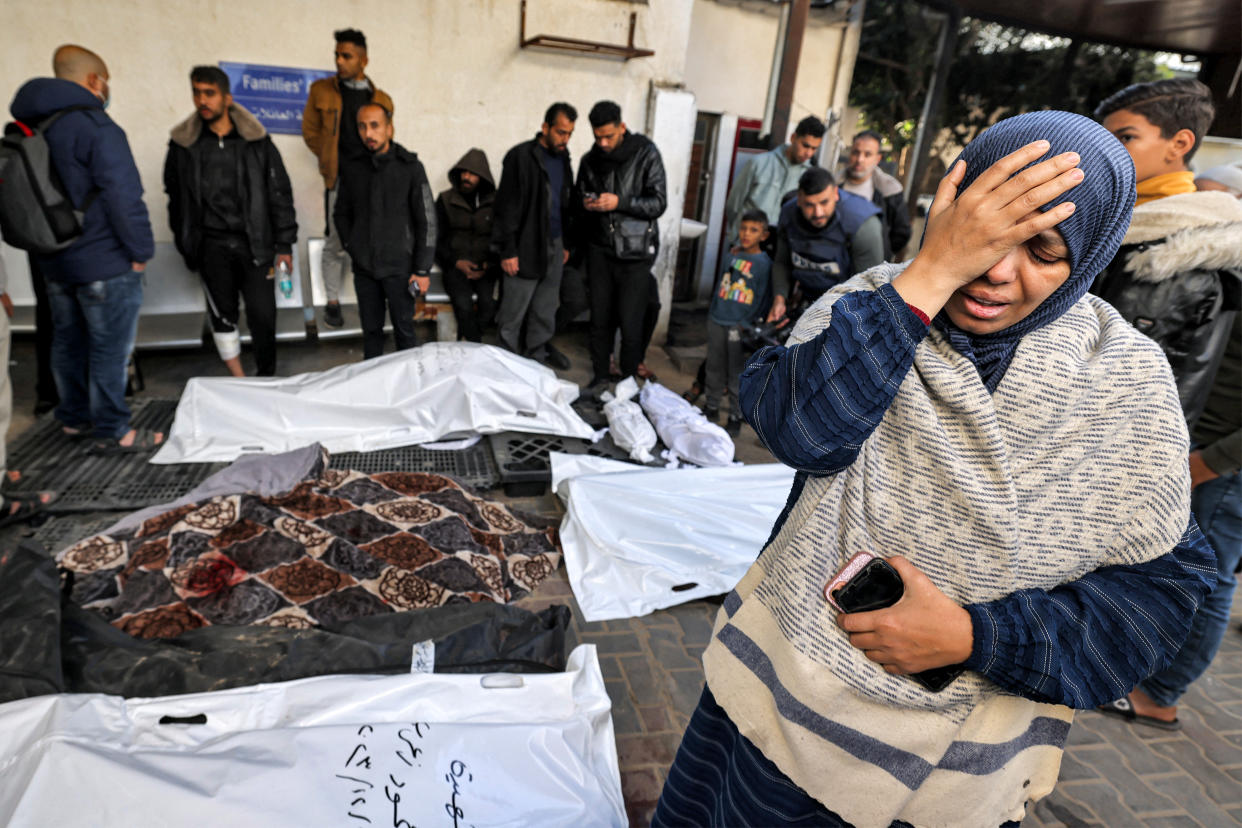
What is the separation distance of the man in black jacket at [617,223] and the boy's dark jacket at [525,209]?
0.32m

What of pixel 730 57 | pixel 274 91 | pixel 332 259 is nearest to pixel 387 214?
pixel 332 259

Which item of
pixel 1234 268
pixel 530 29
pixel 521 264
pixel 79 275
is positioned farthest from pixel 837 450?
pixel 530 29

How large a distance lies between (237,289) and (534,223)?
2.09 m

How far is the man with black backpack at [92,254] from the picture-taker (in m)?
3.41

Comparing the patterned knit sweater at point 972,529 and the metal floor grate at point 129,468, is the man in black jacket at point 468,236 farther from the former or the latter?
the patterned knit sweater at point 972,529

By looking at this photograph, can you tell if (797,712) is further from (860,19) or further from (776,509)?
(860,19)

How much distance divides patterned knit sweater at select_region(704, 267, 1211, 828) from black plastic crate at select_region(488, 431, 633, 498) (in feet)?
9.53

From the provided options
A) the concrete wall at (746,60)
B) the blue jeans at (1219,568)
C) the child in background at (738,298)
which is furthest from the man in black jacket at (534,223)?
the blue jeans at (1219,568)

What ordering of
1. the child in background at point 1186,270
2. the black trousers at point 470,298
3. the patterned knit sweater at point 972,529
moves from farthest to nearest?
the black trousers at point 470,298
the child in background at point 1186,270
the patterned knit sweater at point 972,529

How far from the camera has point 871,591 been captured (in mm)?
1001

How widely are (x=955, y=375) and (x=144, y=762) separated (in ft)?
5.47

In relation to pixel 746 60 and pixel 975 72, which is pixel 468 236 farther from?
pixel 975 72

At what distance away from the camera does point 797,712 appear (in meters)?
1.07

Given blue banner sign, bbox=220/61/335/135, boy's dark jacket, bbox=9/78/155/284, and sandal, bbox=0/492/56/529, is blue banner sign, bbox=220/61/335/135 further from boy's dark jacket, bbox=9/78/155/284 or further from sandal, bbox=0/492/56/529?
sandal, bbox=0/492/56/529
